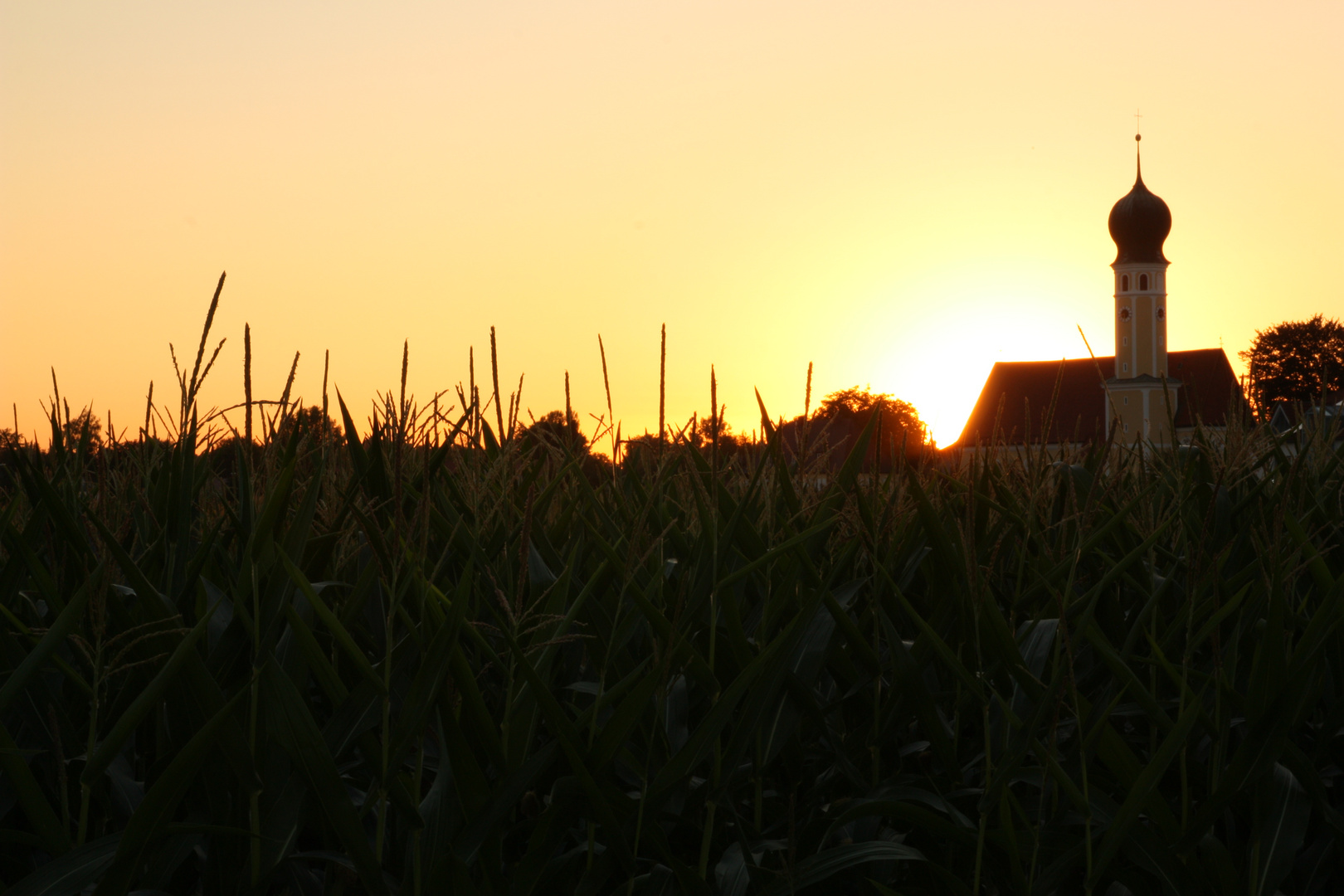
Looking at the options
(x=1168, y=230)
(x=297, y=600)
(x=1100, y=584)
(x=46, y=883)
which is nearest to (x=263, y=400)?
(x=297, y=600)

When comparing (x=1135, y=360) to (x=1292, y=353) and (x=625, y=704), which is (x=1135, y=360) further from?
(x=625, y=704)

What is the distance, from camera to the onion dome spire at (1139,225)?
82750 millimetres

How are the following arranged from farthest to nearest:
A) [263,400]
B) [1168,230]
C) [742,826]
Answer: [1168,230], [742,826], [263,400]

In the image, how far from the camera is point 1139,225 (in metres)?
84.0

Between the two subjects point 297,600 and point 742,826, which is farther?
point 742,826

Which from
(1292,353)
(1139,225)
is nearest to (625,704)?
(1292,353)

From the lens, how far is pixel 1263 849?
1.60m

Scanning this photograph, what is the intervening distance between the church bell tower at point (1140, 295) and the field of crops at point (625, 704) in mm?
84399

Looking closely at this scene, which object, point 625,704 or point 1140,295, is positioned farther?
point 1140,295

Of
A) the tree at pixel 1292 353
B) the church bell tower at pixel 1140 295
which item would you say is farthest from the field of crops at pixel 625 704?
the church bell tower at pixel 1140 295

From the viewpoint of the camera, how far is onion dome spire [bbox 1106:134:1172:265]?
8275 cm

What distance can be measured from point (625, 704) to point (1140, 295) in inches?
3668

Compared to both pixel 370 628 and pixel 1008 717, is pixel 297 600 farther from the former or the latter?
pixel 1008 717

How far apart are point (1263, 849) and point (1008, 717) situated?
473 mm
